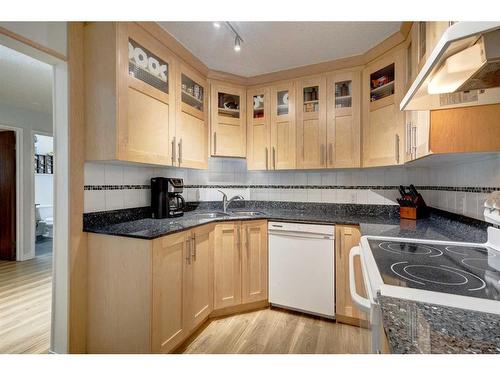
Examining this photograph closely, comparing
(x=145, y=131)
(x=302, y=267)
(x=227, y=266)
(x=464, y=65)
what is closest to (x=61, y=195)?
(x=145, y=131)

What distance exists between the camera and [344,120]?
218 centimetres

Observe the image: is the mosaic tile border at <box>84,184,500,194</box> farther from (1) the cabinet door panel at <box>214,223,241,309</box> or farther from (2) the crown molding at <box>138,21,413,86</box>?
(2) the crown molding at <box>138,21,413,86</box>

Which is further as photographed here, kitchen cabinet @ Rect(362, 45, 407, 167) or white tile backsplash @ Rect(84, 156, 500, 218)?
kitchen cabinet @ Rect(362, 45, 407, 167)

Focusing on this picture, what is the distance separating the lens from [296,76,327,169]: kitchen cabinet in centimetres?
225

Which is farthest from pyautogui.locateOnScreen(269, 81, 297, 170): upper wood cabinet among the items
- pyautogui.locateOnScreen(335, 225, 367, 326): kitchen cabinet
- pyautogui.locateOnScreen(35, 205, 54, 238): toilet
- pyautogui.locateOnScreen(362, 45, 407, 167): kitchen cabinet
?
pyautogui.locateOnScreen(35, 205, 54, 238): toilet

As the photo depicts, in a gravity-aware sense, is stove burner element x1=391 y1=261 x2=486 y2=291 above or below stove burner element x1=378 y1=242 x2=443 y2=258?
above

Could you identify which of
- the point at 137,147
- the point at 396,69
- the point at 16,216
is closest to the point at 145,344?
the point at 137,147

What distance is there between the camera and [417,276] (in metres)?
0.77

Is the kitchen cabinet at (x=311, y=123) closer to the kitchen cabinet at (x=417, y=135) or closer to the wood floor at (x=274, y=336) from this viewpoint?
the kitchen cabinet at (x=417, y=135)

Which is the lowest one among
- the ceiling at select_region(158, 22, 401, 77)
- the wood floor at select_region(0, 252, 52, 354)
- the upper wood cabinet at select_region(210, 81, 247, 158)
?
the wood floor at select_region(0, 252, 52, 354)

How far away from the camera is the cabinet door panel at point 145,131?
154cm

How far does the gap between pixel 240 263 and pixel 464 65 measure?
1.91m

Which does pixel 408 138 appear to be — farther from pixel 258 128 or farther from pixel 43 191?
pixel 43 191

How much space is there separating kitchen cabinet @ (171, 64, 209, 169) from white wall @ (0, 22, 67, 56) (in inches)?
29.2
